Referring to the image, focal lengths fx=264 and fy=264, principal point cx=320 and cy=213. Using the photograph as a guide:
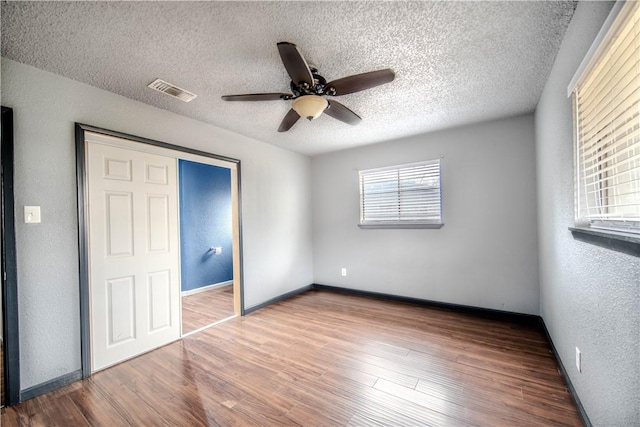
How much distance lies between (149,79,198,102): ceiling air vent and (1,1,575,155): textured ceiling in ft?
0.22

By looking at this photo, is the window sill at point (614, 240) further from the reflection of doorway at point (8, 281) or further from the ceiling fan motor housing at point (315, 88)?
the reflection of doorway at point (8, 281)

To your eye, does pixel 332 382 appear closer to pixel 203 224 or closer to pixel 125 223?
pixel 125 223

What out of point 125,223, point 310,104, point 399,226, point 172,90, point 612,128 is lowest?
point 399,226

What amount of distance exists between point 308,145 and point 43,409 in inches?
145

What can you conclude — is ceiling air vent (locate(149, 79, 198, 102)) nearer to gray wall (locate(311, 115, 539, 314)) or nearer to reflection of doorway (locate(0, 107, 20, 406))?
reflection of doorway (locate(0, 107, 20, 406))

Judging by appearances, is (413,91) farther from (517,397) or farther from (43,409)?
(43,409)

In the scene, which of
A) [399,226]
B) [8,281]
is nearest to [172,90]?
[8,281]

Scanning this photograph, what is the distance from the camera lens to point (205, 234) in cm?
488

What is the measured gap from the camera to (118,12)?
1451 millimetres

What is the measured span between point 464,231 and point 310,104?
2.63 metres

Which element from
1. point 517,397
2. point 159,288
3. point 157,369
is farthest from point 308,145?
point 517,397

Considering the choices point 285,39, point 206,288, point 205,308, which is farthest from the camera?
point 206,288

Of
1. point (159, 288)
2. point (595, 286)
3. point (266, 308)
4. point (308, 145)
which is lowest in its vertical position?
point (266, 308)

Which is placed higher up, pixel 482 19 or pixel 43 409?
pixel 482 19
